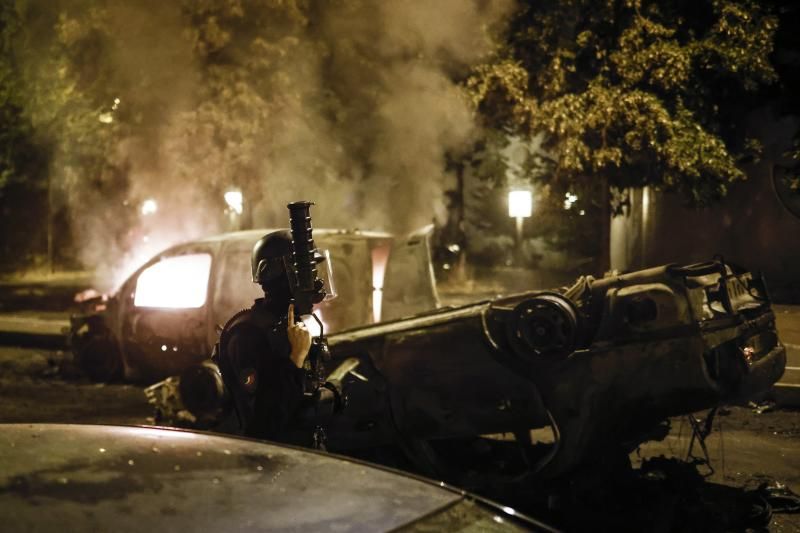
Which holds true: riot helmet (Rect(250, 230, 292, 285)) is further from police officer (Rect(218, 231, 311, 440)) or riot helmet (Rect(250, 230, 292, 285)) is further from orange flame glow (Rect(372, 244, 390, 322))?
orange flame glow (Rect(372, 244, 390, 322))

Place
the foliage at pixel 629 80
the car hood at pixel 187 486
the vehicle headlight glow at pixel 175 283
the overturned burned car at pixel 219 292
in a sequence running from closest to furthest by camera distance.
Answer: the car hood at pixel 187 486 < the overturned burned car at pixel 219 292 < the vehicle headlight glow at pixel 175 283 < the foliage at pixel 629 80

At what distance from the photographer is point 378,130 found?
1396cm

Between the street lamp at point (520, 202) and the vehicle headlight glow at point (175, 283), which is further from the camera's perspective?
the street lamp at point (520, 202)

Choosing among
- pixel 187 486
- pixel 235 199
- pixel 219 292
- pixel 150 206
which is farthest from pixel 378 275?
pixel 150 206

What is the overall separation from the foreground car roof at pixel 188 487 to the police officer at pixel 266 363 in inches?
66.2

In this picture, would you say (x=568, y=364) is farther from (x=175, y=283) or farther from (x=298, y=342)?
(x=175, y=283)

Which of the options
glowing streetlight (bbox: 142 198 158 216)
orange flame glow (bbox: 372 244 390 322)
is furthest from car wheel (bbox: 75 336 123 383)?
glowing streetlight (bbox: 142 198 158 216)

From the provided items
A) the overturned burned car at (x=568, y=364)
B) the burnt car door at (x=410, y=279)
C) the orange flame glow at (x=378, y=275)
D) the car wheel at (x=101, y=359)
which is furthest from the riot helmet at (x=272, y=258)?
the car wheel at (x=101, y=359)

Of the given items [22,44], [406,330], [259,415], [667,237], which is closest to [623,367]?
[406,330]

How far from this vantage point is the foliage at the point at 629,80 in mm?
12570

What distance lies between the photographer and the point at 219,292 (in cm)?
794

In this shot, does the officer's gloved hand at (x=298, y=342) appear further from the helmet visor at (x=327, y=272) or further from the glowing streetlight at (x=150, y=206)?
the glowing streetlight at (x=150, y=206)

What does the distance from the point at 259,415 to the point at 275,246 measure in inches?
32.2

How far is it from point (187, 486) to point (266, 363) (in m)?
2.22
